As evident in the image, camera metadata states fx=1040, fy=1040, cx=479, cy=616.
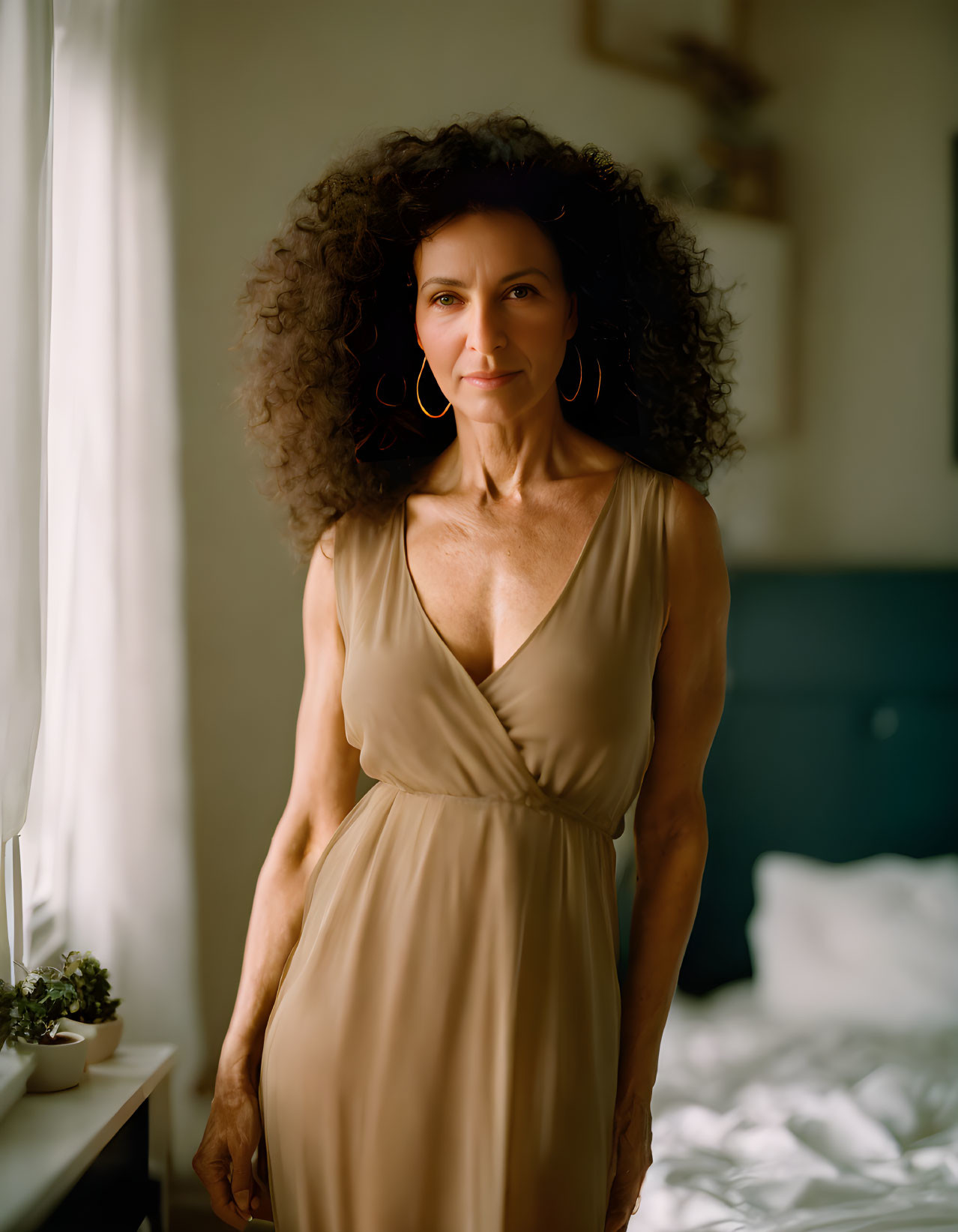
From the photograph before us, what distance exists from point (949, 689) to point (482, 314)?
58.0 inches

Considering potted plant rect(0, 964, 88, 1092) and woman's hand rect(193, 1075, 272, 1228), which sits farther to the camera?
potted plant rect(0, 964, 88, 1092)

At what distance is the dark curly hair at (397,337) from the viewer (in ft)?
3.49

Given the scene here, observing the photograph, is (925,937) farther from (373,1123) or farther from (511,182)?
(511,182)

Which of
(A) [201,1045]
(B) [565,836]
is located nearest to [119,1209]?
(A) [201,1045]

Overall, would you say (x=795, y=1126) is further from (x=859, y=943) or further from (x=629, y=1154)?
(x=629, y=1154)

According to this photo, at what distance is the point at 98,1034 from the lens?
142cm

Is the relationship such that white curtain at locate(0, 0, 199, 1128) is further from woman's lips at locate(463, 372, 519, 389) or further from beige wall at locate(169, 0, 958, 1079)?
woman's lips at locate(463, 372, 519, 389)

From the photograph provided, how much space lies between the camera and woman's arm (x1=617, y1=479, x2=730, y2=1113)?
1013 mm

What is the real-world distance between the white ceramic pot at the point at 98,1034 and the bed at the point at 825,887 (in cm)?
85

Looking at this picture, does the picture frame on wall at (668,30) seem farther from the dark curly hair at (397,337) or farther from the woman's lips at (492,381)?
the woman's lips at (492,381)

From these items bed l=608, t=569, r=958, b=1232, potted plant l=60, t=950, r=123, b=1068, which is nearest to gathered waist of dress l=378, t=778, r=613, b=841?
potted plant l=60, t=950, r=123, b=1068

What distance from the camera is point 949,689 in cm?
205

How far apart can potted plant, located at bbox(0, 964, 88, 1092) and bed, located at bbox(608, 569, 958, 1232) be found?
905mm

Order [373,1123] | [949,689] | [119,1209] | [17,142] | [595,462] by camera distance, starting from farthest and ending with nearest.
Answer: [949,689], [119,1209], [17,142], [595,462], [373,1123]
